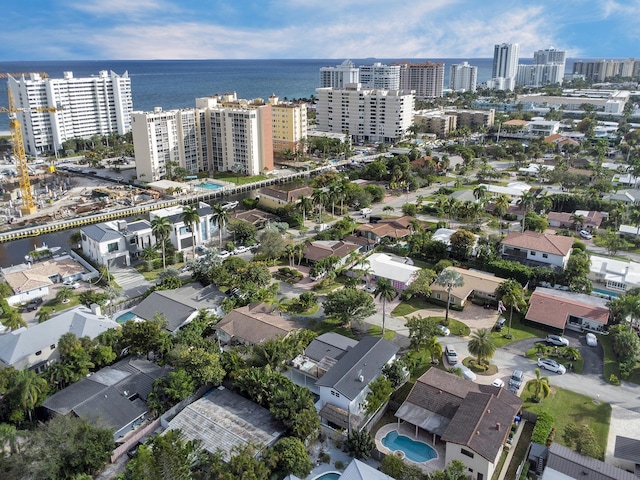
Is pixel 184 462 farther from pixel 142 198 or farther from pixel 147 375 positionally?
pixel 142 198

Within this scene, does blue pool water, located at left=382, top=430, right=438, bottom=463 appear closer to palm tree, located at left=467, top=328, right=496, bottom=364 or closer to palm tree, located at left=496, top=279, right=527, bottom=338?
palm tree, located at left=467, top=328, right=496, bottom=364

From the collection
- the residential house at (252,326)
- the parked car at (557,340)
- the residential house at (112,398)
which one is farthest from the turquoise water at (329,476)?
the parked car at (557,340)

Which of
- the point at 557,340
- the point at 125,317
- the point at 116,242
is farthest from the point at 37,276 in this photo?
the point at 557,340

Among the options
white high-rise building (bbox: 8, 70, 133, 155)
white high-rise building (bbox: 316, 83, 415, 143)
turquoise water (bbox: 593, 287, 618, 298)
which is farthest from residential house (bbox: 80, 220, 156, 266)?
white high-rise building (bbox: 316, 83, 415, 143)

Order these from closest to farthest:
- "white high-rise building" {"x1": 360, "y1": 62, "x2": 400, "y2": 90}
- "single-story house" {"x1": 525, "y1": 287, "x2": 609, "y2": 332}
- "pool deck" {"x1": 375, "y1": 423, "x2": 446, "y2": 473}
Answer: "pool deck" {"x1": 375, "y1": 423, "x2": 446, "y2": 473}
"single-story house" {"x1": 525, "y1": 287, "x2": 609, "y2": 332}
"white high-rise building" {"x1": 360, "y1": 62, "x2": 400, "y2": 90}

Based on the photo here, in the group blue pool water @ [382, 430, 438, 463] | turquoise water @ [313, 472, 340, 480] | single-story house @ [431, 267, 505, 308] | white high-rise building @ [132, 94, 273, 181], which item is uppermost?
white high-rise building @ [132, 94, 273, 181]

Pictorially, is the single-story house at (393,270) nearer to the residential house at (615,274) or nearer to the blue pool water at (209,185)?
the residential house at (615,274)

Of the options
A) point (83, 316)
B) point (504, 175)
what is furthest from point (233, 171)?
point (83, 316)
